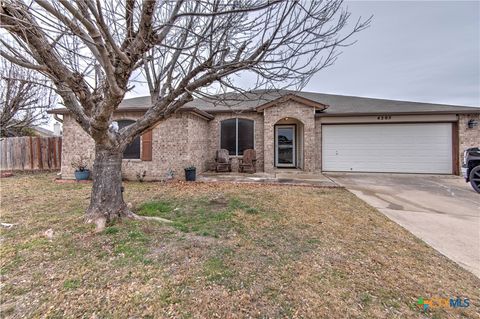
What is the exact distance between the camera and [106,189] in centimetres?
396

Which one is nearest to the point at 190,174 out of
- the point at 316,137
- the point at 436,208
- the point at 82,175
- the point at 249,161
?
the point at 249,161

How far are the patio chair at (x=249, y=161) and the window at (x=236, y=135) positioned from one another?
2.11 feet

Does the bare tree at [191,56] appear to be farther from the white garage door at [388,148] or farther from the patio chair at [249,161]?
the white garage door at [388,148]

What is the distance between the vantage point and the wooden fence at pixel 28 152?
11422mm

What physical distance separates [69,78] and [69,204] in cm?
361

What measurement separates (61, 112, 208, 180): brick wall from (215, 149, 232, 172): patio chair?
5.38ft

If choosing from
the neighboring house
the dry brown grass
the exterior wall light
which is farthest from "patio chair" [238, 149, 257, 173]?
the exterior wall light

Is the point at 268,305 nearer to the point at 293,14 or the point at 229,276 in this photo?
the point at 229,276

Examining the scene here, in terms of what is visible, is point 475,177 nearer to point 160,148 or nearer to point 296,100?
point 296,100

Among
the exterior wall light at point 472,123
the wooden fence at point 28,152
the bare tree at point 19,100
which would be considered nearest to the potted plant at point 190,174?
the bare tree at point 19,100

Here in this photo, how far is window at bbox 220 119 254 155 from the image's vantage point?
11.2m

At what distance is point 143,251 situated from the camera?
296 cm

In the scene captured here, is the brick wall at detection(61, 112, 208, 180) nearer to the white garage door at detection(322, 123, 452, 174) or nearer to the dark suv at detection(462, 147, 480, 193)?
the white garage door at detection(322, 123, 452, 174)

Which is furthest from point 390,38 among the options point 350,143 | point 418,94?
point 418,94
